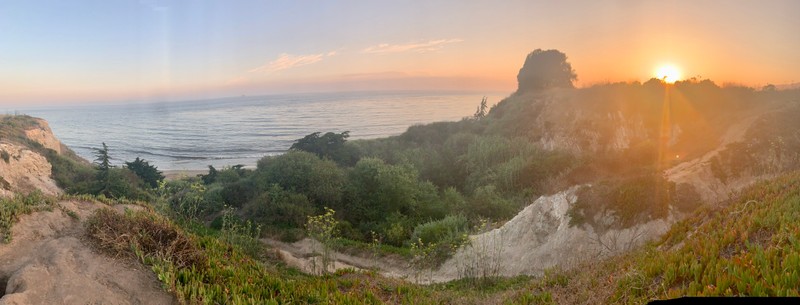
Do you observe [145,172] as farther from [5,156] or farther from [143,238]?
[143,238]

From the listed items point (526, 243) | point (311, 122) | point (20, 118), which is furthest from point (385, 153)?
point (311, 122)

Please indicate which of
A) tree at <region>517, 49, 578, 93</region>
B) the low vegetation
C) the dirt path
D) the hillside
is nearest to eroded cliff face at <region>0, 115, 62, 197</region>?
the hillside

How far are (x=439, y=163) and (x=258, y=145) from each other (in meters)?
48.4

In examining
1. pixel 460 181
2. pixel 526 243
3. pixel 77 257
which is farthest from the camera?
pixel 460 181

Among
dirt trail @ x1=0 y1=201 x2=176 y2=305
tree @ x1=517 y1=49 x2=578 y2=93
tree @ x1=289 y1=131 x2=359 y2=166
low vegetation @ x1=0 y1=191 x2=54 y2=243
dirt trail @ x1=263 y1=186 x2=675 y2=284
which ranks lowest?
dirt trail @ x1=263 y1=186 x2=675 y2=284

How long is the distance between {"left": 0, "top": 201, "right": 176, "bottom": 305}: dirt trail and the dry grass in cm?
25

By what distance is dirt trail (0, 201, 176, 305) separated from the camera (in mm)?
6281

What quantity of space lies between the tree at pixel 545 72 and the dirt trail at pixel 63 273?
64119 millimetres

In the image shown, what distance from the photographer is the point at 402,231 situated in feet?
79.4

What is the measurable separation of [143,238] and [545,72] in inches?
2594

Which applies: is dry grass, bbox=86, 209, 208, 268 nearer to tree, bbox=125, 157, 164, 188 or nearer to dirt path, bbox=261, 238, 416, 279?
dirt path, bbox=261, 238, 416, 279

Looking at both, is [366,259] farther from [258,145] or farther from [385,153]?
[258,145]

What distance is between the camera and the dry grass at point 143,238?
763 cm

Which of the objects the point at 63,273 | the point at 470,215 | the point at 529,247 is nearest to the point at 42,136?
the point at 470,215
